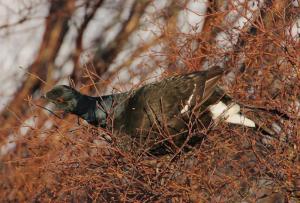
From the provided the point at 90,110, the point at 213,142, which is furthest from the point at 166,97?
the point at 213,142

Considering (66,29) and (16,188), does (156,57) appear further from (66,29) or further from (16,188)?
(66,29)

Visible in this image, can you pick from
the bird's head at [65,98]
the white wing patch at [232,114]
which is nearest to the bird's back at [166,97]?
the white wing patch at [232,114]

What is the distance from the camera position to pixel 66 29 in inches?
517

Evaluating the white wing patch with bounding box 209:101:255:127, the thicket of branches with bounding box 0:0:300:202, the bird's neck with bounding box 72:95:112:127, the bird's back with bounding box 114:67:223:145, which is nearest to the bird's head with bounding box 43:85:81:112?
the bird's neck with bounding box 72:95:112:127

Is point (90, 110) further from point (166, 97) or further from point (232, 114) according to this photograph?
point (232, 114)

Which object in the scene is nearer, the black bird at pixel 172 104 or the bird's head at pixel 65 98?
the black bird at pixel 172 104

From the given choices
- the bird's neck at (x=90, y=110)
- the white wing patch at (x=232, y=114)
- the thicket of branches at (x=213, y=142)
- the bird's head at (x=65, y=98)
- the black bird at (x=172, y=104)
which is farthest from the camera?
the bird's head at (x=65, y=98)

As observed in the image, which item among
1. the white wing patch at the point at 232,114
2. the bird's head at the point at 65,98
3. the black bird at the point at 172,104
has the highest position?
the bird's head at the point at 65,98

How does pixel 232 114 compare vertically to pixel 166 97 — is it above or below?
below

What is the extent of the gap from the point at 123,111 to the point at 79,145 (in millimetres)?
1268

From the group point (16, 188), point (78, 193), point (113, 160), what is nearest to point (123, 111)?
point (78, 193)

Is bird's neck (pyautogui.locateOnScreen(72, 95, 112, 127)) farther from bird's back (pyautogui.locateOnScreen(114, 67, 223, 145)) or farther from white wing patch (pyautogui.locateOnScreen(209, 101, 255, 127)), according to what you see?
white wing patch (pyautogui.locateOnScreen(209, 101, 255, 127))

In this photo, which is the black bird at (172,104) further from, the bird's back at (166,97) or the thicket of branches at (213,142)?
the thicket of branches at (213,142)

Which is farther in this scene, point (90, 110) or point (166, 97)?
point (90, 110)
